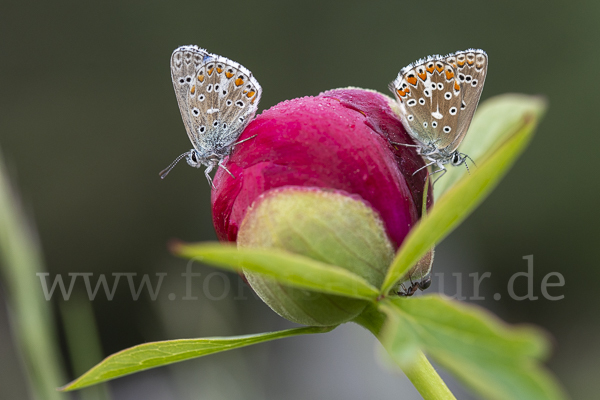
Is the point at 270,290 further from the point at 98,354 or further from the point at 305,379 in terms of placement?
the point at 305,379

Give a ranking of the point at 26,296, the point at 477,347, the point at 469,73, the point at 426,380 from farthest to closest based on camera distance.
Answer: the point at 26,296, the point at 469,73, the point at 426,380, the point at 477,347

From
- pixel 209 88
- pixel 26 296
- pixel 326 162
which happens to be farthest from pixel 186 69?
pixel 26 296

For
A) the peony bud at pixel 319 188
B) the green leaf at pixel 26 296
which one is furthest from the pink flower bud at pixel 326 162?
the green leaf at pixel 26 296

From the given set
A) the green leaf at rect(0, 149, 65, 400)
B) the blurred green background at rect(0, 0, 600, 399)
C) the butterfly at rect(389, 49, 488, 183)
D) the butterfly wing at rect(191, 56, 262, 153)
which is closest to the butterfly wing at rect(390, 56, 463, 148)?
the butterfly at rect(389, 49, 488, 183)

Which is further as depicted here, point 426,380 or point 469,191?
point 426,380

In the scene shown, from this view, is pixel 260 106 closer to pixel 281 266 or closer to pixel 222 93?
pixel 222 93

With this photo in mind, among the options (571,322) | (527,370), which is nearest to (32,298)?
(527,370)

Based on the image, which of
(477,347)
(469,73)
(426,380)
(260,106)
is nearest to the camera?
(477,347)
